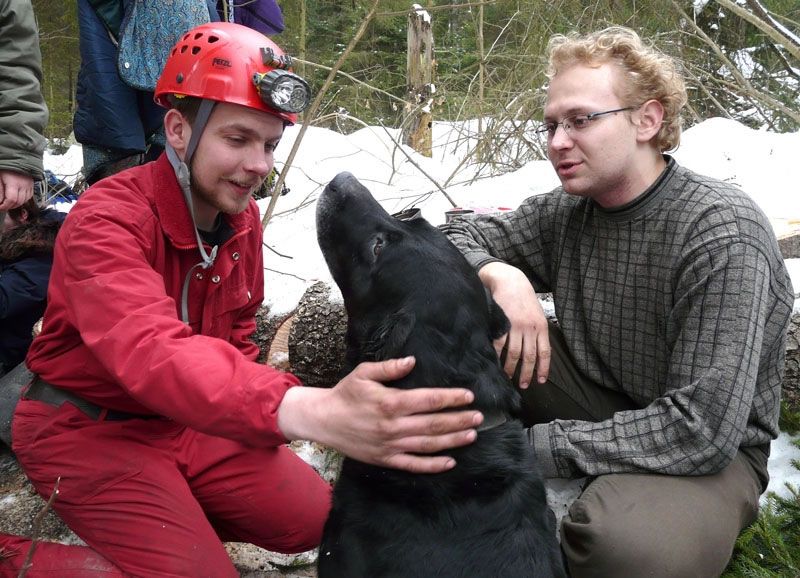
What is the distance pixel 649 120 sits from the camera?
8.04 ft

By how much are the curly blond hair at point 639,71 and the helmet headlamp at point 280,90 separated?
1.07 m

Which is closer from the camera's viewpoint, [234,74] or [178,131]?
[234,74]

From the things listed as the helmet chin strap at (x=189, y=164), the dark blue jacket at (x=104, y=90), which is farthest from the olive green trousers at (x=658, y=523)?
the dark blue jacket at (x=104, y=90)

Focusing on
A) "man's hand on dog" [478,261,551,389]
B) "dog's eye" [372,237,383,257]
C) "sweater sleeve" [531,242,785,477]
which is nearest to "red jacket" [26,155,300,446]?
"dog's eye" [372,237,383,257]

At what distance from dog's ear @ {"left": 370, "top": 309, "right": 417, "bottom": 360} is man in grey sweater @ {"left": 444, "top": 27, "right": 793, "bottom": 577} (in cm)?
68

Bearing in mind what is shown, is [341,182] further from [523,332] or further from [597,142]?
[597,142]

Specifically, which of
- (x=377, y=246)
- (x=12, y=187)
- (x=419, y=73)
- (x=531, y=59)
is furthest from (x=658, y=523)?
(x=419, y=73)

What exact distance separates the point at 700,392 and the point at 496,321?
0.64 m

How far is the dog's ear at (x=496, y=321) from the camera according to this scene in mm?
2021

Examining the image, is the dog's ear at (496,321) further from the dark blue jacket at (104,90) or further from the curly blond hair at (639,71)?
the dark blue jacket at (104,90)

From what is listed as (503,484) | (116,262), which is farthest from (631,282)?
(116,262)

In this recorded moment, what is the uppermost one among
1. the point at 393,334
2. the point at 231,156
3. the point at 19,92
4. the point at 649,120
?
the point at 649,120

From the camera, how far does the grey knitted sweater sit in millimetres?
1992

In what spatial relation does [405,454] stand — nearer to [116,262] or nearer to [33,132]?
[116,262]
